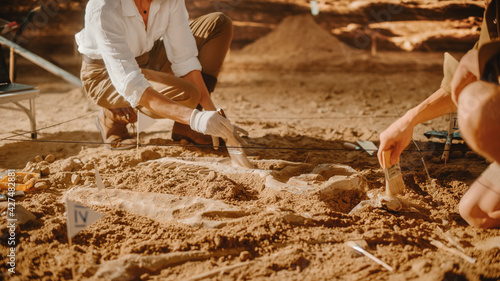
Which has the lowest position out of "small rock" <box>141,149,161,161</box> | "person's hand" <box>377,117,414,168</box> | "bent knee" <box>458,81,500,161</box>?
"small rock" <box>141,149,161,161</box>

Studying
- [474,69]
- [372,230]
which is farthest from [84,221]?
[474,69]

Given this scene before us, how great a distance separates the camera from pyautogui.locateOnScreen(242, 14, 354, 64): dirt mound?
20.2 feet

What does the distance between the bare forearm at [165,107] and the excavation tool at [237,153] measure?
9.8 inches

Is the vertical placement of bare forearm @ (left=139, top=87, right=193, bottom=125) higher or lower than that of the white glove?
higher

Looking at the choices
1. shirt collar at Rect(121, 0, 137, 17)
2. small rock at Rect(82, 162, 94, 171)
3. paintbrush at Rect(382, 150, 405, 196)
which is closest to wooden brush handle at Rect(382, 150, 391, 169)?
paintbrush at Rect(382, 150, 405, 196)

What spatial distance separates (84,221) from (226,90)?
3.20 m

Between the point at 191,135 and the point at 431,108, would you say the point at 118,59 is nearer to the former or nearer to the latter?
the point at 191,135

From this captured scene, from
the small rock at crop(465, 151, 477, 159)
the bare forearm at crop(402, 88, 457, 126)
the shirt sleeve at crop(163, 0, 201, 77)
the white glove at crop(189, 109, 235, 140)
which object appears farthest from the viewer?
the small rock at crop(465, 151, 477, 159)

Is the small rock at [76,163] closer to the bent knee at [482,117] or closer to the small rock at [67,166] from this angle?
the small rock at [67,166]

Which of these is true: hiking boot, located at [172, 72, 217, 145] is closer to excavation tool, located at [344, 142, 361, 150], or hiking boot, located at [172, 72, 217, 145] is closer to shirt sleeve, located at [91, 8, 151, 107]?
shirt sleeve, located at [91, 8, 151, 107]

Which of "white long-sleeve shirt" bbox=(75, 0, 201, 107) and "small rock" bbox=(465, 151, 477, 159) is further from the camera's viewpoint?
"small rock" bbox=(465, 151, 477, 159)

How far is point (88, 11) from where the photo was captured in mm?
2424

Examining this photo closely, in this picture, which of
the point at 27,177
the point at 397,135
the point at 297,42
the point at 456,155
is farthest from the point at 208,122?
the point at 297,42

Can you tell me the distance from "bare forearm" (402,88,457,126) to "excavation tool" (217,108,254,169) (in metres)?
0.93
